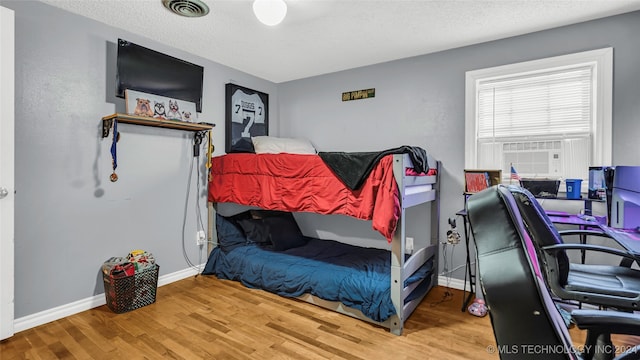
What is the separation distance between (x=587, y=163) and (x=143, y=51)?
151 inches

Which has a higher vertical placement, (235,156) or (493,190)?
(235,156)

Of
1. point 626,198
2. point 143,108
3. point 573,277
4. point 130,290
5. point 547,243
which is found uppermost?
point 143,108

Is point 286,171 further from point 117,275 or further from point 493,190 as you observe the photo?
point 493,190

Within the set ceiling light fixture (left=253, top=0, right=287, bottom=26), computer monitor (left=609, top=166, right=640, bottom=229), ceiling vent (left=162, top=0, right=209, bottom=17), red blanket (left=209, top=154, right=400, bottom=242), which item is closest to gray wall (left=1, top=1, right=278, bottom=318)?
red blanket (left=209, top=154, right=400, bottom=242)

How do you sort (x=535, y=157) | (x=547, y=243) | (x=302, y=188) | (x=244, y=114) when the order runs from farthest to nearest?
1. (x=244, y=114)
2. (x=535, y=157)
3. (x=302, y=188)
4. (x=547, y=243)

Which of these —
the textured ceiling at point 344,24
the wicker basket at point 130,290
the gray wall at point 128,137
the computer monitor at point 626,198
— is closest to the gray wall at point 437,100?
the gray wall at point 128,137

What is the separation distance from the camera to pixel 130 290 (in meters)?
2.43

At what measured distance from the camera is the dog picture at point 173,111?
2.83m

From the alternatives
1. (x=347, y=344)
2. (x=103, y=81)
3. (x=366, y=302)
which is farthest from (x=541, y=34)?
(x=103, y=81)

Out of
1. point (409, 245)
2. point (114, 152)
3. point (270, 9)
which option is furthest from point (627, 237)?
point (114, 152)

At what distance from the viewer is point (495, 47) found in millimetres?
2838

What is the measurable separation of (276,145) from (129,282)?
1904mm

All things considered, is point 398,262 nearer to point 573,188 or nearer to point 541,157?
point 573,188

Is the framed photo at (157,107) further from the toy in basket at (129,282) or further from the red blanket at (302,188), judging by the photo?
the toy in basket at (129,282)
